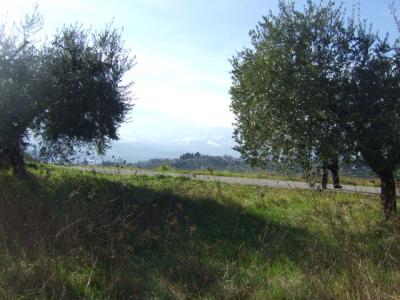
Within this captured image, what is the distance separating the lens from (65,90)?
17.0 m

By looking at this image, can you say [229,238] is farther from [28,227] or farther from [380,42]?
[380,42]

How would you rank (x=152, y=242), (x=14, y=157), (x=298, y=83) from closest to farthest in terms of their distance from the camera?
(x=152, y=242)
(x=298, y=83)
(x=14, y=157)

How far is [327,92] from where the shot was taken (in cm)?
1273

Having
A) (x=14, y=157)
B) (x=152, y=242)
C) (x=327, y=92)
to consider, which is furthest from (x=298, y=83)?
(x=14, y=157)

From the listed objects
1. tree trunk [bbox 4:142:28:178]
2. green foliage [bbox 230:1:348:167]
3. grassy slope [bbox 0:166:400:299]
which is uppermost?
green foliage [bbox 230:1:348:167]

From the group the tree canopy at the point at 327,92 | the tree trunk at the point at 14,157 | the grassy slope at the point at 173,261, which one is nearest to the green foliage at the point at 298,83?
the tree canopy at the point at 327,92

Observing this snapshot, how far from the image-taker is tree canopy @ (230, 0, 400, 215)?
41.3 feet

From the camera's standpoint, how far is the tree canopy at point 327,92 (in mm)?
12594

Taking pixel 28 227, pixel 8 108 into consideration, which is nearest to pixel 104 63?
pixel 8 108

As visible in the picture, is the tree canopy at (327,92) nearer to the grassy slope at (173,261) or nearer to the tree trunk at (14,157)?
the grassy slope at (173,261)

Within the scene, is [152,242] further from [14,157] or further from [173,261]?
[14,157]

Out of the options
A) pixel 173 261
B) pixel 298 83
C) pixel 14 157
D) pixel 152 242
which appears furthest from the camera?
pixel 14 157

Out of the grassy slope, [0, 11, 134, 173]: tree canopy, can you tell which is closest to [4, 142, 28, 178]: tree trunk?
[0, 11, 134, 173]: tree canopy

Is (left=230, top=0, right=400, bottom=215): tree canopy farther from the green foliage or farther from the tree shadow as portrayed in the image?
the tree shadow
